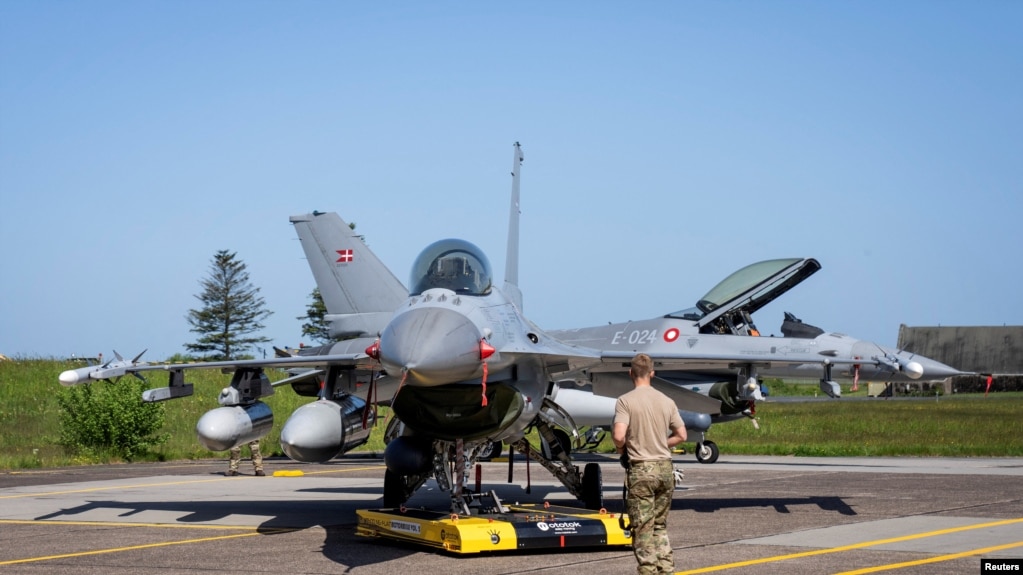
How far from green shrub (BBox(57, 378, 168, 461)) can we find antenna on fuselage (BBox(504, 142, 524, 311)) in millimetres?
15514

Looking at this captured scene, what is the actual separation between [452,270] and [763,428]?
24.1m

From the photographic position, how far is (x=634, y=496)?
8.18 meters

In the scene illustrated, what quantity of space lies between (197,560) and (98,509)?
20.5 feet

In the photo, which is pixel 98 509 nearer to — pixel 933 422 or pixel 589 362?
pixel 589 362

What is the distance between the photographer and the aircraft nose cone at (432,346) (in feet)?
32.1

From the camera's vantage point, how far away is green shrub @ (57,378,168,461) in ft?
92.8

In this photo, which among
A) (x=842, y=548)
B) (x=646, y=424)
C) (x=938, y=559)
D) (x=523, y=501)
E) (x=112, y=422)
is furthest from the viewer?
(x=112, y=422)

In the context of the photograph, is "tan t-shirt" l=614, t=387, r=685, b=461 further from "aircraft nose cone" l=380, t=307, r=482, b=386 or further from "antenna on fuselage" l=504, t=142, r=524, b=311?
"antenna on fuselage" l=504, t=142, r=524, b=311

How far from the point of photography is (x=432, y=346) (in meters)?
9.88

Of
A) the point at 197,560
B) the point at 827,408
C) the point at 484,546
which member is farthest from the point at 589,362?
the point at 827,408

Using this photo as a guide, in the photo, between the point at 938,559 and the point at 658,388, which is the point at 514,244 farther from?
the point at 938,559

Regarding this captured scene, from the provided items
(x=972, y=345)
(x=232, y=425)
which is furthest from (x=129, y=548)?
(x=972, y=345)

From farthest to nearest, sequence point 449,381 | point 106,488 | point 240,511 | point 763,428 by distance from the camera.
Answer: point 763,428 < point 106,488 < point 240,511 < point 449,381

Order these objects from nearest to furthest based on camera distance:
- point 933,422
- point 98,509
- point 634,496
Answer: point 634,496
point 98,509
point 933,422
